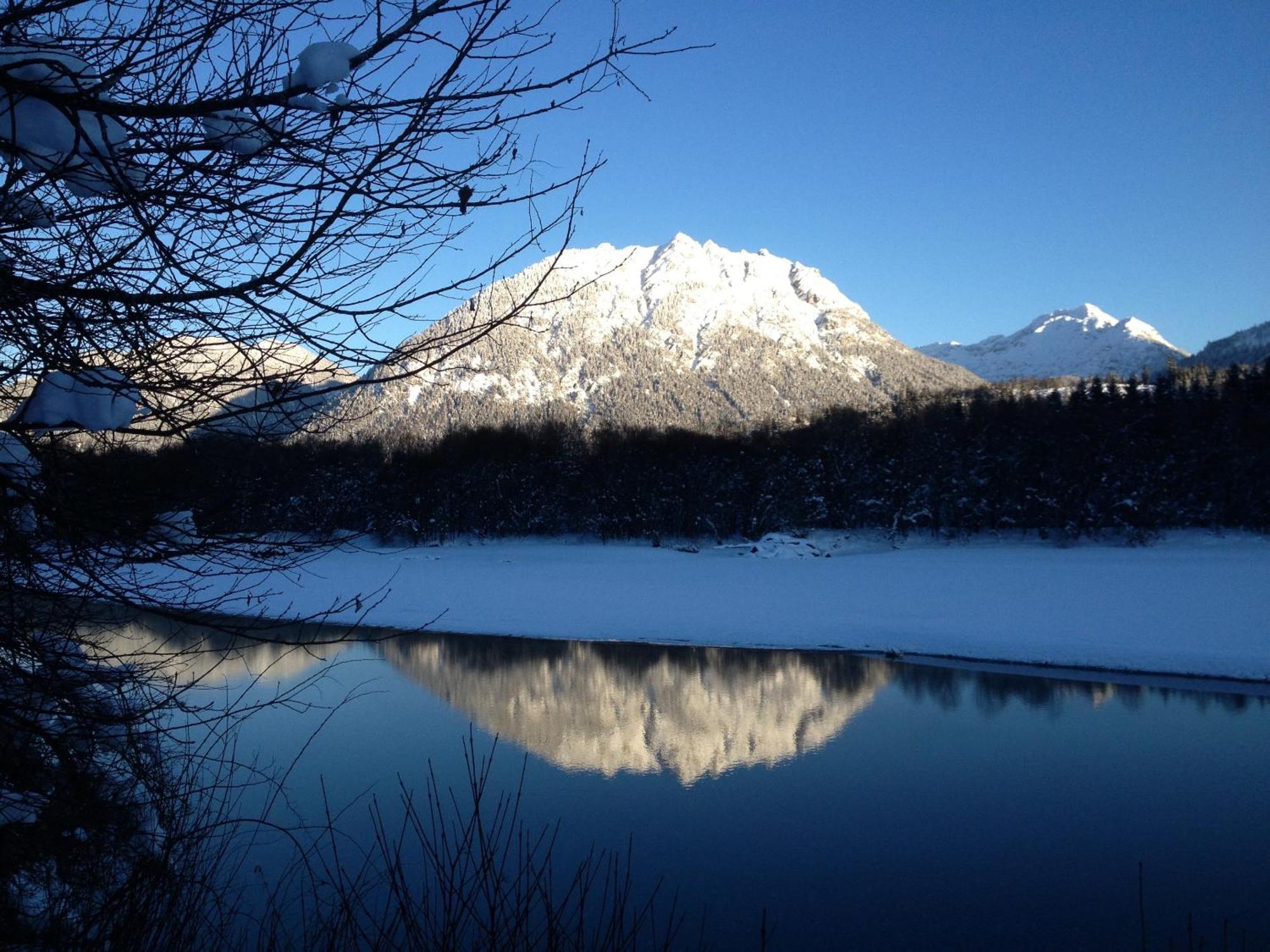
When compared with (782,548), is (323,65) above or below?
above

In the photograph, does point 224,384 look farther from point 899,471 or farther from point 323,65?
point 899,471

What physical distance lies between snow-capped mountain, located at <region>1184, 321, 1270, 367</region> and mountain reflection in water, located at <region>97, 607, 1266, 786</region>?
98438mm

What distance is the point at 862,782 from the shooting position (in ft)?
25.6

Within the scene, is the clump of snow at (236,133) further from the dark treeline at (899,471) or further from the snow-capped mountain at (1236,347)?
the snow-capped mountain at (1236,347)

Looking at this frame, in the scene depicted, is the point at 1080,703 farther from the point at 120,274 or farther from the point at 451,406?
the point at 451,406

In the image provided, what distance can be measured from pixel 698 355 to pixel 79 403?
120950mm

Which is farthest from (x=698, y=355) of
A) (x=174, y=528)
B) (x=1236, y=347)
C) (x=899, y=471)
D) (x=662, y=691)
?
(x=174, y=528)

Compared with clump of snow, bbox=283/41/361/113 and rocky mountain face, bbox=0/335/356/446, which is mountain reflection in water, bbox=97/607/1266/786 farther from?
clump of snow, bbox=283/41/361/113

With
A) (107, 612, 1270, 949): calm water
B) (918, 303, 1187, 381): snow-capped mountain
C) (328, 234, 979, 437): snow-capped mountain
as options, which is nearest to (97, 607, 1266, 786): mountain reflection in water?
A: (107, 612, 1270, 949): calm water

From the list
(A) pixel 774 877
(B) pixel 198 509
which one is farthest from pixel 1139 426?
(B) pixel 198 509

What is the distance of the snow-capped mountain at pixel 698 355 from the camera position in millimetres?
89875

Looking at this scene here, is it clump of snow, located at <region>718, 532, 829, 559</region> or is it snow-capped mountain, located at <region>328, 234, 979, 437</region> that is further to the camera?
snow-capped mountain, located at <region>328, 234, 979, 437</region>

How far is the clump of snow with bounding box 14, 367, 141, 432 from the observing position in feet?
4.55

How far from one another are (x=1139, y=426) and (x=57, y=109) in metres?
32.8
